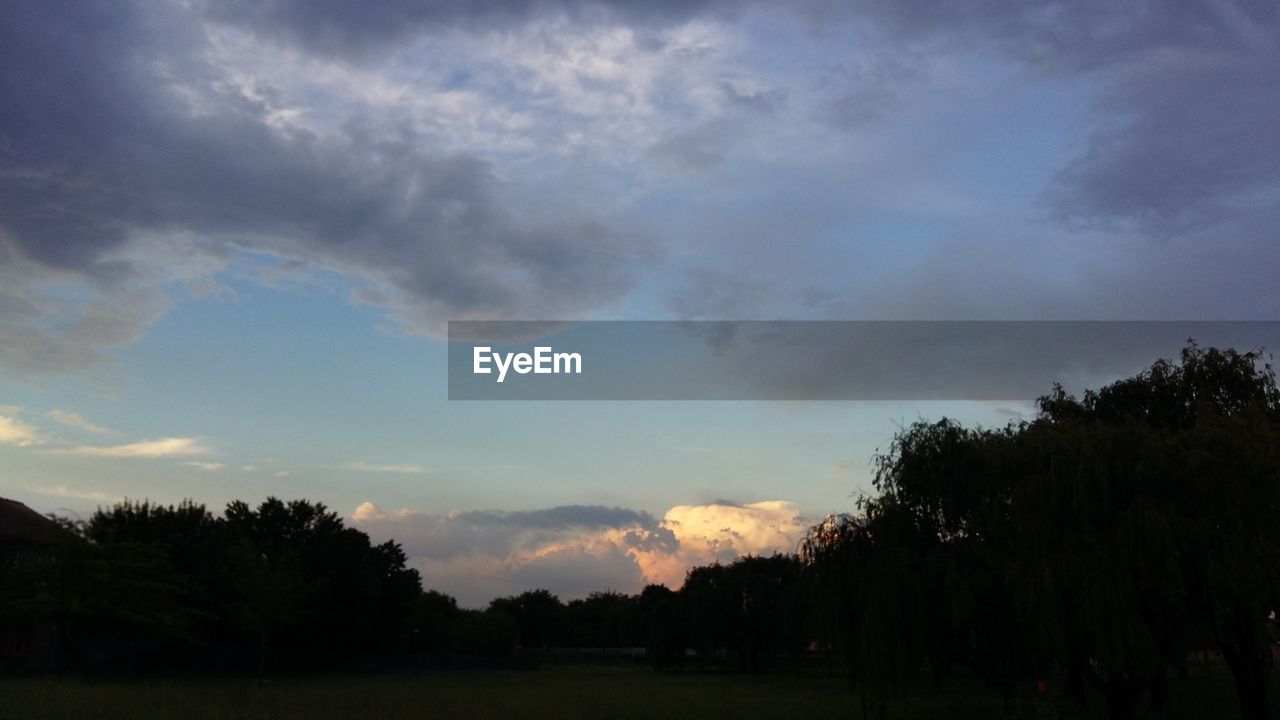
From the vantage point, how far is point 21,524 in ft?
199

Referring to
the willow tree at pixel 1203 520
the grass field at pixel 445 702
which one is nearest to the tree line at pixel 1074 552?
the willow tree at pixel 1203 520

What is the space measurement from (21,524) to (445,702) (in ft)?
134

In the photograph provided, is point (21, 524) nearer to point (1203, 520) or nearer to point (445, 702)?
point (445, 702)

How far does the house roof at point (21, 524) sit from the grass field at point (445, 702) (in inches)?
791

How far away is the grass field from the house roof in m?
20.1

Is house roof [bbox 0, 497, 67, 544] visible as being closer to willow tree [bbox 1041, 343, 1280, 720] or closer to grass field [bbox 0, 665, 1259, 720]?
grass field [bbox 0, 665, 1259, 720]

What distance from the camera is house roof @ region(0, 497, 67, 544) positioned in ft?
185

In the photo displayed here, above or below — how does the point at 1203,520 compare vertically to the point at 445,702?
above

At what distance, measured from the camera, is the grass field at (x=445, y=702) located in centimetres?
2486

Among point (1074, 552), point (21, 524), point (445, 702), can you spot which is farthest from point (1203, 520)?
point (21, 524)

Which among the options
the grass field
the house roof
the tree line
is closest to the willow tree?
the tree line

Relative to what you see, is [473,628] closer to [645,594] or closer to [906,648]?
[645,594]

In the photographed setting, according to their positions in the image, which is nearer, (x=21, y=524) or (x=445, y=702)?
(x=445, y=702)

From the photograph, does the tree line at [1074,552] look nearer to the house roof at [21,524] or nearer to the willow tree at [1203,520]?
the willow tree at [1203,520]
